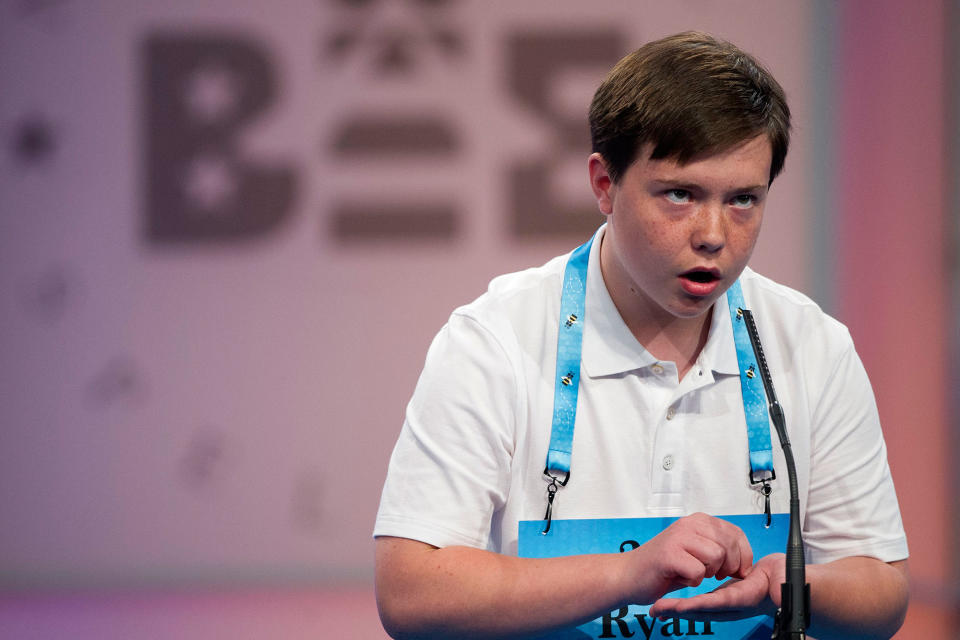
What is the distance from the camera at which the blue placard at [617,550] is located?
1345mm

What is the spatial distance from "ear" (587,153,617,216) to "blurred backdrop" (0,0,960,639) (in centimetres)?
242

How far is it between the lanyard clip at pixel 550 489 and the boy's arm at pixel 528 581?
113 mm

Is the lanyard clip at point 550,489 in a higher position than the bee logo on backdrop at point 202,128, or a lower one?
lower

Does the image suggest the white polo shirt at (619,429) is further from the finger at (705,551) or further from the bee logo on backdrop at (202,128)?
the bee logo on backdrop at (202,128)

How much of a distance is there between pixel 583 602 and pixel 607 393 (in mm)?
333

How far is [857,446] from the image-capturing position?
147 centimetres

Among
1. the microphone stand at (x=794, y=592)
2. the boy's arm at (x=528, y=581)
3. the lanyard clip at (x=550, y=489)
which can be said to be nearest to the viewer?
the microphone stand at (x=794, y=592)

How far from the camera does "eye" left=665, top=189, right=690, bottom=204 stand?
1.29m

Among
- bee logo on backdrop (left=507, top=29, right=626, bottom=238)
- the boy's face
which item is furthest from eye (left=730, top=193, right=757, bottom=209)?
bee logo on backdrop (left=507, top=29, right=626, bottom=238)

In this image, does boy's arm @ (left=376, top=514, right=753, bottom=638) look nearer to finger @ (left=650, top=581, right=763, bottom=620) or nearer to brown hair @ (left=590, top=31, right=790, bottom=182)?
finger @ (left=650, top=581, right=763, bottom=620)

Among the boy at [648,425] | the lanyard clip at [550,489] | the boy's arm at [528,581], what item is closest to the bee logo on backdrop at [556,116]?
the boy at [648,425]

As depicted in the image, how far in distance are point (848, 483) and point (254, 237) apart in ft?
9.24

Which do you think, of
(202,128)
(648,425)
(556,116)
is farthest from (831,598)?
(202,128)

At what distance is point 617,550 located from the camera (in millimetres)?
1369
